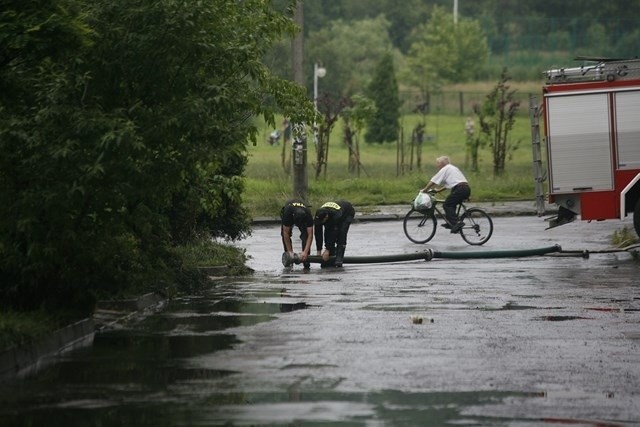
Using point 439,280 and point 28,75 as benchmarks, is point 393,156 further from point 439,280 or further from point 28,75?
point 28,75

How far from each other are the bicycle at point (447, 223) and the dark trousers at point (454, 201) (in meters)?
0.11

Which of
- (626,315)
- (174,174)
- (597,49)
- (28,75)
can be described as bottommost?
(626,315)

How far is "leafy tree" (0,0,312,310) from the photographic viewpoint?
537 inches

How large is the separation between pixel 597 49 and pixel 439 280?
77824 mm

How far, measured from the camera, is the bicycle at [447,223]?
26.5m

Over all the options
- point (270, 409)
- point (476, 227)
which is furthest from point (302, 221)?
point (270, 409)

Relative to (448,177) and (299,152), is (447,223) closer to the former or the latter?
(448,177)

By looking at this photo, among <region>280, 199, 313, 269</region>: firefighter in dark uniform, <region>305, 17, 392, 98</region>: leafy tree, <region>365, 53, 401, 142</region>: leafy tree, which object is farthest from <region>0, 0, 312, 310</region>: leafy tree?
<region>305, 17, 392, 98</region>: leafy tree

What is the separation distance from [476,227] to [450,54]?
73599 millimetres

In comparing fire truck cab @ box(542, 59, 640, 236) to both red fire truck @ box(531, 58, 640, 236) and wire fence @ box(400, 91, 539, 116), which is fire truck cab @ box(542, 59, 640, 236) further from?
wire fence @ box(400, 91, 539, 116)

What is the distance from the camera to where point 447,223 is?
87.5 ft

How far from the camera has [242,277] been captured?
2139cm

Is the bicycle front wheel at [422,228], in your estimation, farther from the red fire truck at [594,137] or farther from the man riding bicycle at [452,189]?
the red fire truck at [594,137]

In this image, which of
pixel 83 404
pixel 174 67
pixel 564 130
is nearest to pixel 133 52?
pixel 174 67
